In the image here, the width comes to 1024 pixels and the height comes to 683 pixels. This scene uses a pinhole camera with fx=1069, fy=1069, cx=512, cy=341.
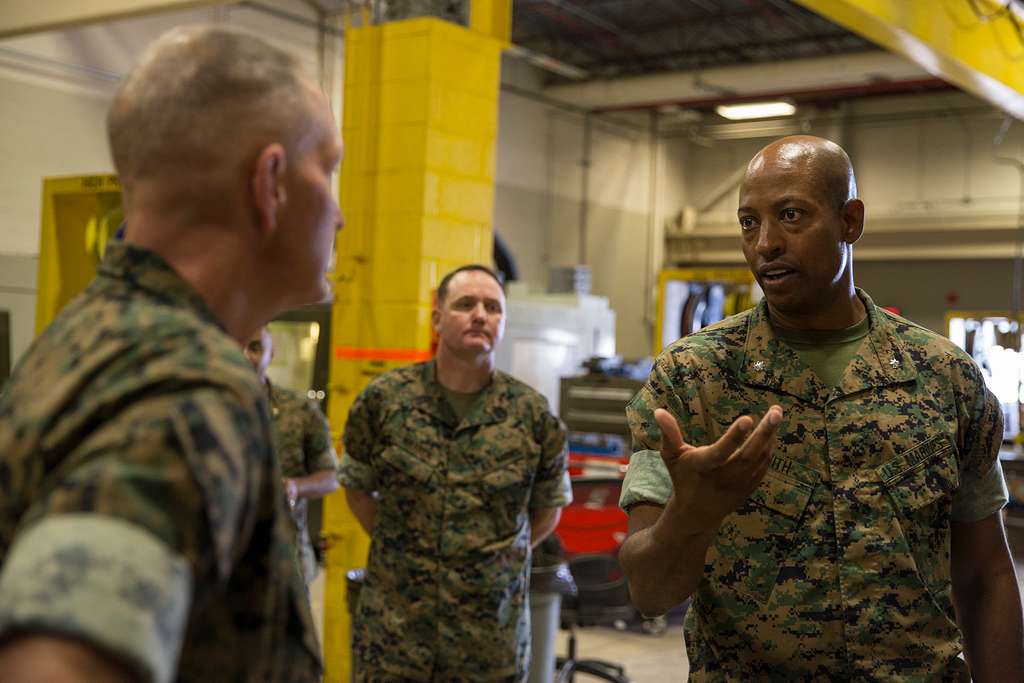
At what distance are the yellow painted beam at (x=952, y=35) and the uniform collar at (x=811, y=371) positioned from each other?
15.0ft

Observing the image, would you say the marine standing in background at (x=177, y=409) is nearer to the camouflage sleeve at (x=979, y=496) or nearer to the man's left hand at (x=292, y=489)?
the camouflage sleeve at (x=979, y=496)

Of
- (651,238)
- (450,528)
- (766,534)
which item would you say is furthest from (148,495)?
(651,238)

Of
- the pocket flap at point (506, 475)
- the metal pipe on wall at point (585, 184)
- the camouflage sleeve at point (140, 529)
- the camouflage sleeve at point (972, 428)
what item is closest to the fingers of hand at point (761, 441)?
the camouflage sleeve at point (972, 428)

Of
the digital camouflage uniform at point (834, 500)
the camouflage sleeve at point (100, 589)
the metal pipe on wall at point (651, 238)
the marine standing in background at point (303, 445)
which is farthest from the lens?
the metal pipe on wall at point (651, 238)

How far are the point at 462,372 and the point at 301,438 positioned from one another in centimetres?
139

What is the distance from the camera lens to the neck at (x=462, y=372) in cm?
365

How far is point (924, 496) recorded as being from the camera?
75.8 inches

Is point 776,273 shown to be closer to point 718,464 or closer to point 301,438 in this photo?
point 718,464

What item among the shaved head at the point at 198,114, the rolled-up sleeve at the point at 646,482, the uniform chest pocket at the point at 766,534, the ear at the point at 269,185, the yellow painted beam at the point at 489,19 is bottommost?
the uniform chest pocket at the point at 766,534

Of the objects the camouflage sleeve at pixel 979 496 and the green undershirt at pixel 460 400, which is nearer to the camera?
the camouflage sleeve at pixel 979 496

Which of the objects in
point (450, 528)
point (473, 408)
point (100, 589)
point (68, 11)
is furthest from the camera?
point (68, 11)

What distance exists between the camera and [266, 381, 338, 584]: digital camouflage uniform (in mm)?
4723

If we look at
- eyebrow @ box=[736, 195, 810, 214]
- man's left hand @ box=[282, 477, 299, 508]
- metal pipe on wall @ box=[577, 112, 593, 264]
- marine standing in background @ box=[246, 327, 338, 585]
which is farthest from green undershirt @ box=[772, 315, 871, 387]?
metal pipe on wall @ box=[577, 112, 593, 264]

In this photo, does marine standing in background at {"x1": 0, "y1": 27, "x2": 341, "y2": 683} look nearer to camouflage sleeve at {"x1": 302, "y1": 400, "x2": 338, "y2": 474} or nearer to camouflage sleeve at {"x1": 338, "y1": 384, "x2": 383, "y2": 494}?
camouflage sleeve at {"x1": 338, "y1": 384, "x2": 383, "y2": 494}
